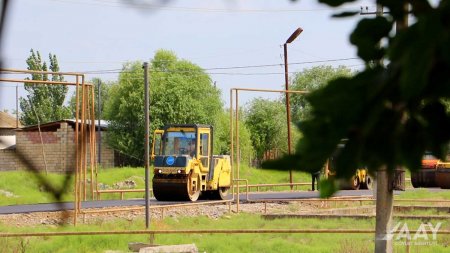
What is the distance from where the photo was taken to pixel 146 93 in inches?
714

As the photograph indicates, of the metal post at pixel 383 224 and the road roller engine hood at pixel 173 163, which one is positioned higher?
the road roller engine hood at pixel 173 163

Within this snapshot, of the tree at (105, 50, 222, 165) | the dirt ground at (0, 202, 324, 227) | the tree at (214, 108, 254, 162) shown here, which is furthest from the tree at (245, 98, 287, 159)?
the dirt ground at (0, 202, 324, 227)

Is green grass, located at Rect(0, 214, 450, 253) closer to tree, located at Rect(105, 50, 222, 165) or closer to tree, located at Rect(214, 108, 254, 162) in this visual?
tree, located at Rect(105, 50, 222, 165)

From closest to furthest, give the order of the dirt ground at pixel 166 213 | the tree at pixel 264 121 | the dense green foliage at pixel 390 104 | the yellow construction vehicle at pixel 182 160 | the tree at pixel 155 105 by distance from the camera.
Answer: the dense green foliage at pixel 390 104 → the dirt ground at pixel 166 213 → the yellow construction vehicle at pixel 182 160 → the tree at pixel 155 105 → the tree at pixel 264 121

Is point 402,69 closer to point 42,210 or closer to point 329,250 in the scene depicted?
point 329,250

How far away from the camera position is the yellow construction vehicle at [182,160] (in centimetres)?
2438

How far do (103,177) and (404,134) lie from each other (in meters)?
38.7

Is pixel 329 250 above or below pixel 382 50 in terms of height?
below

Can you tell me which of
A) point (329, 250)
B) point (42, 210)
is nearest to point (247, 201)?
point (42, 210)

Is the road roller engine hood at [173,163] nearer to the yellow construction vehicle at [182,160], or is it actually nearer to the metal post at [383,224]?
the yellow construction vehicle at [182,160]

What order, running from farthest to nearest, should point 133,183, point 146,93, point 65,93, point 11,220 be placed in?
point 133,183 → point 11,220 → point 146,93 → point 65,93

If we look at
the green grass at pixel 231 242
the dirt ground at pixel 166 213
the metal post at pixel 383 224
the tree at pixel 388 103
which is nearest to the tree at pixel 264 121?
the dirt ground at pixel 166 213

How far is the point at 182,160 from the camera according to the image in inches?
953

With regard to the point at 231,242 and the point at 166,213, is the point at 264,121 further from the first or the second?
the point at 231,242
